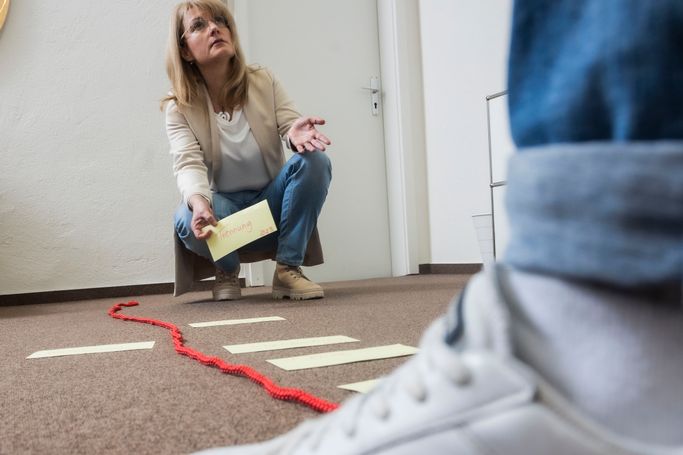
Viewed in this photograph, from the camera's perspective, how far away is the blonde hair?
1.94 metres

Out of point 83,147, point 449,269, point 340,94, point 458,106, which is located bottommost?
point 449,269

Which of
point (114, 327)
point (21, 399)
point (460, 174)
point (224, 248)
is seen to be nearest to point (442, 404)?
point (21, 399)

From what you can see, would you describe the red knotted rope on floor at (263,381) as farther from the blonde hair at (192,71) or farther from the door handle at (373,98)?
the door handle at (373,98)

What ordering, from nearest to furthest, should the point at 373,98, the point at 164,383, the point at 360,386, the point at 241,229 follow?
the point at 360,386 → the point at 164,383 → the point at 241,229 → the point at 373,98

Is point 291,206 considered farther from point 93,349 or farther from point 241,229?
point 93,349

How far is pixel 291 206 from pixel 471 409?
1.58 metres

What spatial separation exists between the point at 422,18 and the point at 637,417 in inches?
119

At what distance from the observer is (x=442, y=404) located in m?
0.29

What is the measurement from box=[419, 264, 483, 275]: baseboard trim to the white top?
1.22 m

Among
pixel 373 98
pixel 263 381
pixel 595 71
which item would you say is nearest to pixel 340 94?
pixel 373 98

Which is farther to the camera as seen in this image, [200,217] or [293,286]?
[293,286]

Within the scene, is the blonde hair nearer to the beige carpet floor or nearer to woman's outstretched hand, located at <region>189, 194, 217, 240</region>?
woman's outstretched hand, located at <region>189, 194, 217, 240</region>

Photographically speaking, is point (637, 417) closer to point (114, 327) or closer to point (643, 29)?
point (643, 29)

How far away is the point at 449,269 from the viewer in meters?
3.03
